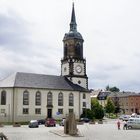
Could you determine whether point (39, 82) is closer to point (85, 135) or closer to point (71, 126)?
point (71, 126)

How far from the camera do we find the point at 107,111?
13938 centimetres

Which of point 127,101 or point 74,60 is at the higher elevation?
point 74,60

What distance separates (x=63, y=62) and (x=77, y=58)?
3.94m

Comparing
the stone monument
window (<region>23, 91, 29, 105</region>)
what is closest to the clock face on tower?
window (<region>23, 91, 29, 105</region>)

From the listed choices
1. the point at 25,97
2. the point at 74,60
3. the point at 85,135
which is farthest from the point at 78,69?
the point at 85,135

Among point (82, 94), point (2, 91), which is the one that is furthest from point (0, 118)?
point (82, 94)

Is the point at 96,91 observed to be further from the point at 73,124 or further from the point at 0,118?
the point at 73,124

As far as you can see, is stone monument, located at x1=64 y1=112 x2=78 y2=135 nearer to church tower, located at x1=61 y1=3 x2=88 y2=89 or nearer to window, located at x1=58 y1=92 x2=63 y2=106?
window, located at x1=58 y1=92 x2=63 y2=106

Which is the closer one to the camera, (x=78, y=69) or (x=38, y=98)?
(x=38, y=98)

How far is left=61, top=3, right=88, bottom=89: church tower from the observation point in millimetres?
95875

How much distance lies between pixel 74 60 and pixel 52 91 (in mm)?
11228

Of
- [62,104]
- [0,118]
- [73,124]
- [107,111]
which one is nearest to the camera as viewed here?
[73,124]

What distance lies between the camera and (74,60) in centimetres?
9612

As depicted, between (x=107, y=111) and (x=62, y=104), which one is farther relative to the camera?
(x=107, y=111)
